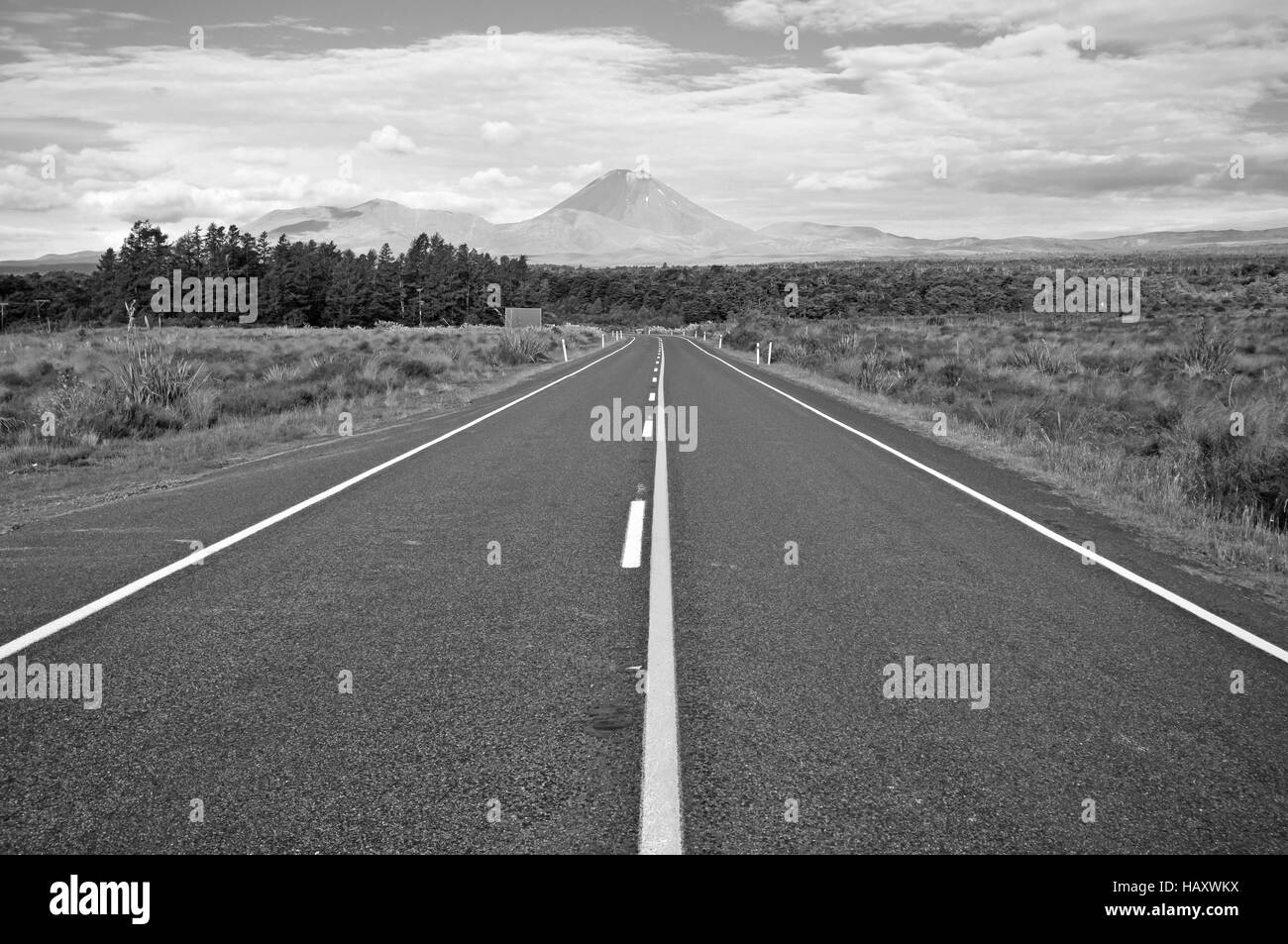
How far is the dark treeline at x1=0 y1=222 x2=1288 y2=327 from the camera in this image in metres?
80.8

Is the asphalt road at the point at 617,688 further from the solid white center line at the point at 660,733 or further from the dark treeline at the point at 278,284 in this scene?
the dark treeline at the point at 278,284

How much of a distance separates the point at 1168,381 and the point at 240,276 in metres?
83.3

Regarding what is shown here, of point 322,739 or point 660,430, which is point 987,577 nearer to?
point 322,739

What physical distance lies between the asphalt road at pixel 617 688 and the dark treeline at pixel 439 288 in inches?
2375

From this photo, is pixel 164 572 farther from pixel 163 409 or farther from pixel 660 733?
pixel 163 409

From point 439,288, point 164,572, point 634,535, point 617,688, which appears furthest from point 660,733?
point 439,288

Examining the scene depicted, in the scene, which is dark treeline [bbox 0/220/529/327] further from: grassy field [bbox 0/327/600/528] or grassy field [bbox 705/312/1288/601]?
grassy field [bbox 705/312/1288/601]

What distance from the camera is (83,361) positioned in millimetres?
28797

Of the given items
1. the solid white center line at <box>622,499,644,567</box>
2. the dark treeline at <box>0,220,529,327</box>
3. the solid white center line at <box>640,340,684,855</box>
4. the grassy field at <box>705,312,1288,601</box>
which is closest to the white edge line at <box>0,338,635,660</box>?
the solid white center line at <box>622,499,644,567</box>

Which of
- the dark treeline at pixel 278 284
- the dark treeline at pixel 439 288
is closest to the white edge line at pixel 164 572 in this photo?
the dark treeline at pixel 439 288

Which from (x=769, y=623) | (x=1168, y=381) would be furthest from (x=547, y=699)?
(x=1168, y=381)
